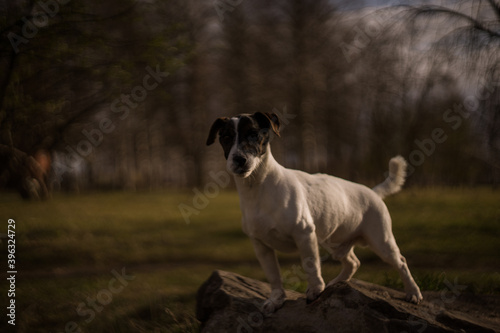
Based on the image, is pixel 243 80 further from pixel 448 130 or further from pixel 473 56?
pixel 473 56

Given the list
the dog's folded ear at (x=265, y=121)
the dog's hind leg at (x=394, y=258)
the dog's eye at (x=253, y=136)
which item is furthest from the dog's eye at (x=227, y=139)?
the dog's hind leg at (x=394, y=258)

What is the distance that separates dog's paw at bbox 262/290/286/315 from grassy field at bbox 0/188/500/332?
119cm

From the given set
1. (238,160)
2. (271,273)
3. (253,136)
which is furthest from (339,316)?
(253,136)

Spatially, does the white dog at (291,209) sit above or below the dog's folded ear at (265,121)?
below

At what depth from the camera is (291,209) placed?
3.60 metres

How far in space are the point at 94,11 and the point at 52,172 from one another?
15.8 ft

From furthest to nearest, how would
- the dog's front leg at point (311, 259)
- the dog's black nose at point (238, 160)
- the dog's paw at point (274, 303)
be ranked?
the dog's paw at point (274, 303), the dog's front leg at point (311, 259), the dog's black nose at point (238, 160)

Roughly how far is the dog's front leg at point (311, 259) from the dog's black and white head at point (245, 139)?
2.82 feet

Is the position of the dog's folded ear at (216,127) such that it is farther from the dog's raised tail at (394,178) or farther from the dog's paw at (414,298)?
the dog's paw at (414,298)

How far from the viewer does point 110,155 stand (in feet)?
71.1

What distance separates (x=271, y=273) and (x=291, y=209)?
852 millimetres

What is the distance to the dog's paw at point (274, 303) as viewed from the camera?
3.92 meters

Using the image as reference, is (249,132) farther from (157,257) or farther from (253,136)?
(157,257)

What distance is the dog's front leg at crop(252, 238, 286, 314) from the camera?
392 cm
